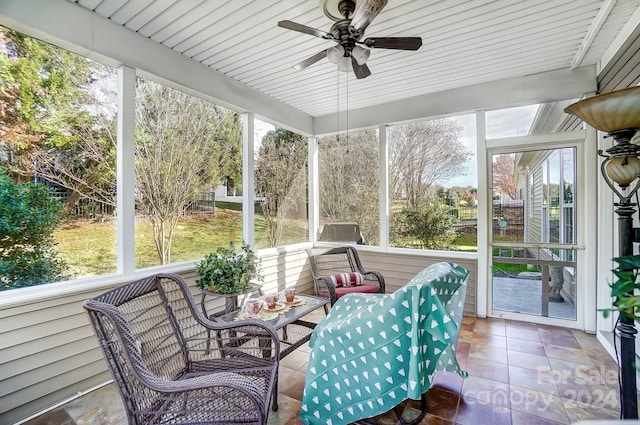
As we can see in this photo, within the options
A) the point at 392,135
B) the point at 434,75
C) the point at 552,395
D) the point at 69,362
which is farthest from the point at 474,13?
the point at 69,362

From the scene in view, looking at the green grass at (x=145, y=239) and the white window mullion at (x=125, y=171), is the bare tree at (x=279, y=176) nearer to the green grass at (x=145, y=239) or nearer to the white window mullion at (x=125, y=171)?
the green grass at (x=145, y=239)

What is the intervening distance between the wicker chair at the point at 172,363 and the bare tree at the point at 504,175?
350 cm

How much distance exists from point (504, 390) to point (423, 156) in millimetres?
3063

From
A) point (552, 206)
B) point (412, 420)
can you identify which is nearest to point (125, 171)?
point (412, 420)

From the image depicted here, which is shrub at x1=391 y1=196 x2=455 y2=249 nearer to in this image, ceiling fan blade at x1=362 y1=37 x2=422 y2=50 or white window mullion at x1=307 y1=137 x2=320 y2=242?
white window mullion at x1=307 y1=137 x2=320 y2=242

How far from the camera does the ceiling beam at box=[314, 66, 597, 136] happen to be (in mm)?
3498

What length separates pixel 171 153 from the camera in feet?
10.8

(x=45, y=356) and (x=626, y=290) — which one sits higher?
(x=626, y=290)

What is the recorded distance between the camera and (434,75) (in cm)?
368

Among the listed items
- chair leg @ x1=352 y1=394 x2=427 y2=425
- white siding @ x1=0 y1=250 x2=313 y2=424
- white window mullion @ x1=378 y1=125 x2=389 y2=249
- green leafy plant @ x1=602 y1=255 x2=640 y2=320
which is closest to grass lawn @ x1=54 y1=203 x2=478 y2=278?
white siding @ x1=0 y1=250 x2=313 y2=424

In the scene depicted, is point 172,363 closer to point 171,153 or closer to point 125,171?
point 125,171

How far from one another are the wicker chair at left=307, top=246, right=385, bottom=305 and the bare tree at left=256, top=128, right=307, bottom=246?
77cm

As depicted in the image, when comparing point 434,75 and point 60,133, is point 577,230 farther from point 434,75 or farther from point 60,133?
point 60,133

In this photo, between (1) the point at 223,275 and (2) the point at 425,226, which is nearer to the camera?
(1) the point at 223,275
